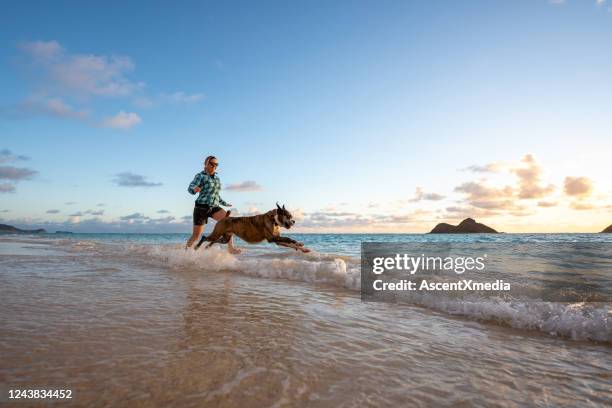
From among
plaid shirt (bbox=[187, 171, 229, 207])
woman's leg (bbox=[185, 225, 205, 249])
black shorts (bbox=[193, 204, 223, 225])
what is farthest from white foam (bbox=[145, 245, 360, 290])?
plaid shirt (bbox=[187, 171, 229, 207])

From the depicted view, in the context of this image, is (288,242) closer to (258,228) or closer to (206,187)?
(258,228)

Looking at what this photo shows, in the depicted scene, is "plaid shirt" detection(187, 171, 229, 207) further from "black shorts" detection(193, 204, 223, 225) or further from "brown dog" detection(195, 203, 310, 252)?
"brown dog" detection(195, 203, 310, 252)

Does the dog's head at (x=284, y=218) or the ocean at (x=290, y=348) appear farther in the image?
the dog's head at (x=284, y=218)

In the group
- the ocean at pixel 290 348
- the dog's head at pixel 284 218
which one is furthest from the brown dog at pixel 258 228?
the ocean at pixel 290 348

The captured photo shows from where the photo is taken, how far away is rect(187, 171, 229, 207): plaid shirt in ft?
30.8

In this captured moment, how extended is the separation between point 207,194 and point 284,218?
2.85m

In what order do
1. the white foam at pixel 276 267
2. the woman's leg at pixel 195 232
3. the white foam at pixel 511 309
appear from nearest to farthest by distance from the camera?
the white foam at pixel 511 309 < the white foam at pixel 276 267 < the woman's leg at pixel 195 232

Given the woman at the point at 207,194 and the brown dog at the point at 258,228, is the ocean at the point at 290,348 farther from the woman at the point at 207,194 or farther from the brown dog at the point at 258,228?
the woman at the point at 207,194

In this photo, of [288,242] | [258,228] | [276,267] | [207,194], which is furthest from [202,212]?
[288,242]

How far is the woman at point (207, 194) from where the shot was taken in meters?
9.39

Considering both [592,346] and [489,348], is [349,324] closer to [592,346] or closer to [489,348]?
[489,348]

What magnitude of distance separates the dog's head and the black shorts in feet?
8.51

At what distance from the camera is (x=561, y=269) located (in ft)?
31.1

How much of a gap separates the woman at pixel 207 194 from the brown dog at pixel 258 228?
47 centimetres
